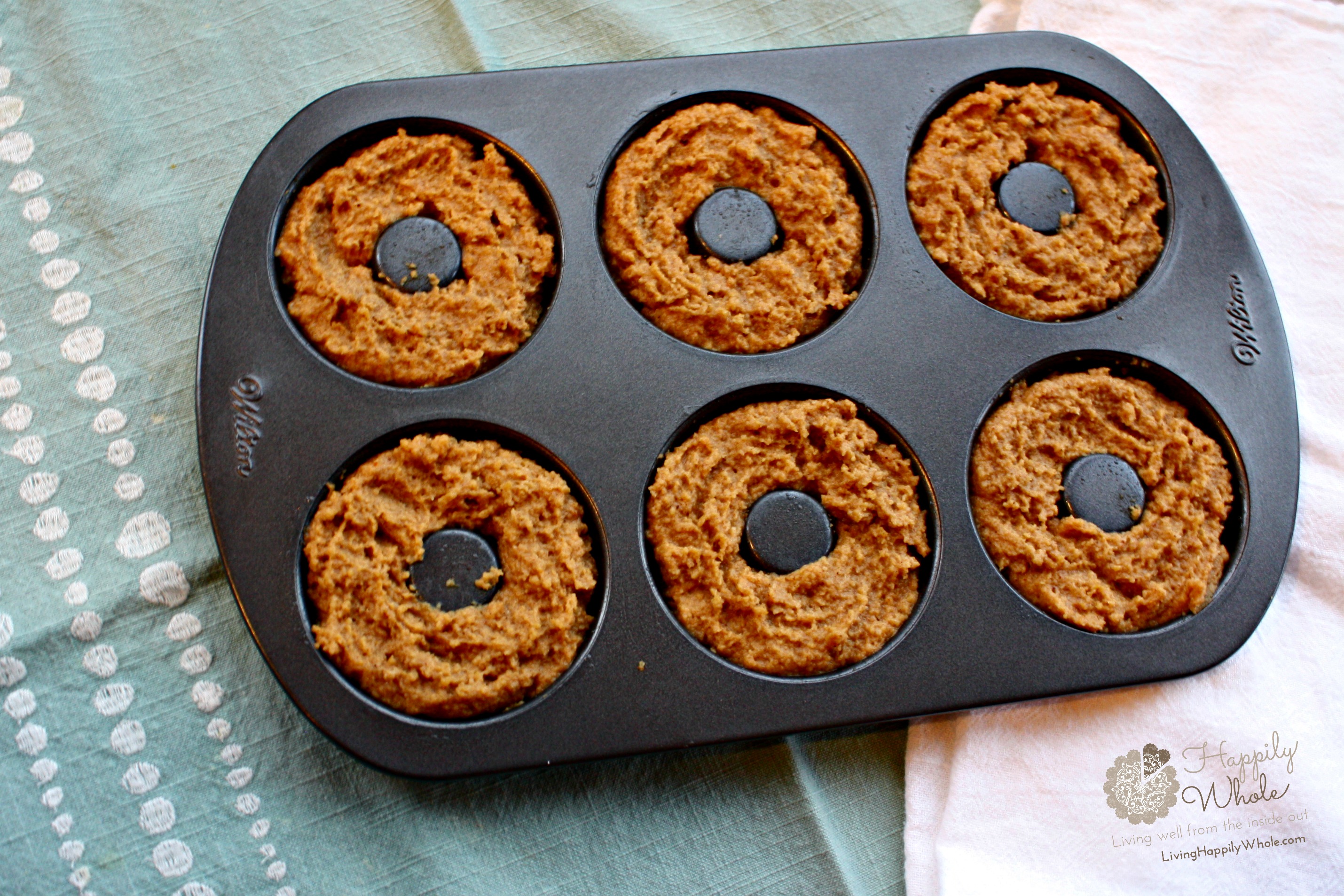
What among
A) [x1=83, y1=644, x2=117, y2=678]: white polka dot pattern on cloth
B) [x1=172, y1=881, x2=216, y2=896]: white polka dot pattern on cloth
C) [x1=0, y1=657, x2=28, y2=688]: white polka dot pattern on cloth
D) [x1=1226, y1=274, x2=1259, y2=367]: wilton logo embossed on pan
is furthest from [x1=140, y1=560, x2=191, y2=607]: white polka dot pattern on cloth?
[x1=1226, y1=274, x2=1259, y2=367]: wilton logo embossed on pan

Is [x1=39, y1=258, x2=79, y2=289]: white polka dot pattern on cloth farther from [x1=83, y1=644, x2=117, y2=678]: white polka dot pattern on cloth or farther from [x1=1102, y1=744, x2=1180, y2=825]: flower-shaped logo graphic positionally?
[x1=1102, y1=744, x2=1180, y2=825]: flower-shaped logo graphic

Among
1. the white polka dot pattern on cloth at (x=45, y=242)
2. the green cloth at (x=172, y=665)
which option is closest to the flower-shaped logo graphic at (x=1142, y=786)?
the green cloth at (x=172, y=665)

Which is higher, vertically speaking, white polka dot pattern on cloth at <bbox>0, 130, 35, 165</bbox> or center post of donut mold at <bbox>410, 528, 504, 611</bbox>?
white polka dot pattern on cloth at <bbox>0, 130, 35, 165</bbox>

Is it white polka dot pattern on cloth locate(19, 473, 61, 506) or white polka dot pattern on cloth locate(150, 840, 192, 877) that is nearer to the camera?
white polka dot pattern on cloth locate(150, 840, 192, 877)

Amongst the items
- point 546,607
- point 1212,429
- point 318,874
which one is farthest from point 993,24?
point 318,874

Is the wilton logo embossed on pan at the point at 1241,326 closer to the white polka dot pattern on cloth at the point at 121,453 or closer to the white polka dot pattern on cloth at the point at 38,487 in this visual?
the white polka dot pattern on cloth at the point at 121,453

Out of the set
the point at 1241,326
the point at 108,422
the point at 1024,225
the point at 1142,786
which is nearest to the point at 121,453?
the point at 108,422
